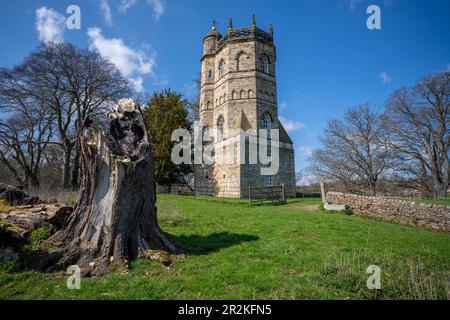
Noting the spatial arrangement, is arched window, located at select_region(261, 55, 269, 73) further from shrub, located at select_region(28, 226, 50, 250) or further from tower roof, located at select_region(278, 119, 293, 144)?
shrub, located at select_region(28, 226, 50, 250)

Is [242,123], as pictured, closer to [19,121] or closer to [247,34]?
[247,34]

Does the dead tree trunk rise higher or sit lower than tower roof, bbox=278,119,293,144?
lower

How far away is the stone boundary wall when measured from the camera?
31.9 feet

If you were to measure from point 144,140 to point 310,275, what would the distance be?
14.4 ft

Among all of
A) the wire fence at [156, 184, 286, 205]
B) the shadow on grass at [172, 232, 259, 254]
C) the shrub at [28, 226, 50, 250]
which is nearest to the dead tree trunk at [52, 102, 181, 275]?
the shrub at [28, 226, 50, 250]

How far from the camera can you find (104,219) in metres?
4.66

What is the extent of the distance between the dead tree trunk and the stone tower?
16202 mm

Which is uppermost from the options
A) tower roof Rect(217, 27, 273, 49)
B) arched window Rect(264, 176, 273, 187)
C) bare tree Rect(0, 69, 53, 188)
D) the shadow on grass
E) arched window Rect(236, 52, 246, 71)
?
tower roof Rect(217, 27, 273, 49)

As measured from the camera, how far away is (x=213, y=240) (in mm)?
6383

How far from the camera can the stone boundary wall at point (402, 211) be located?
972 cm

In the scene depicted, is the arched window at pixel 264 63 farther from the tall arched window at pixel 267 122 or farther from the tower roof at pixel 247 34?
the tall arched window at pixel 267 122

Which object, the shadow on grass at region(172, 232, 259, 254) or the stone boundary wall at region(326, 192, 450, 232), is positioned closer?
the shadow on grass at region(172, 232, 259, 254)

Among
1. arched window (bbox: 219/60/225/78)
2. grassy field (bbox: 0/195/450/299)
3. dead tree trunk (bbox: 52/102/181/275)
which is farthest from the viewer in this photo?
arched window (bbox: 219/60/225/78)
